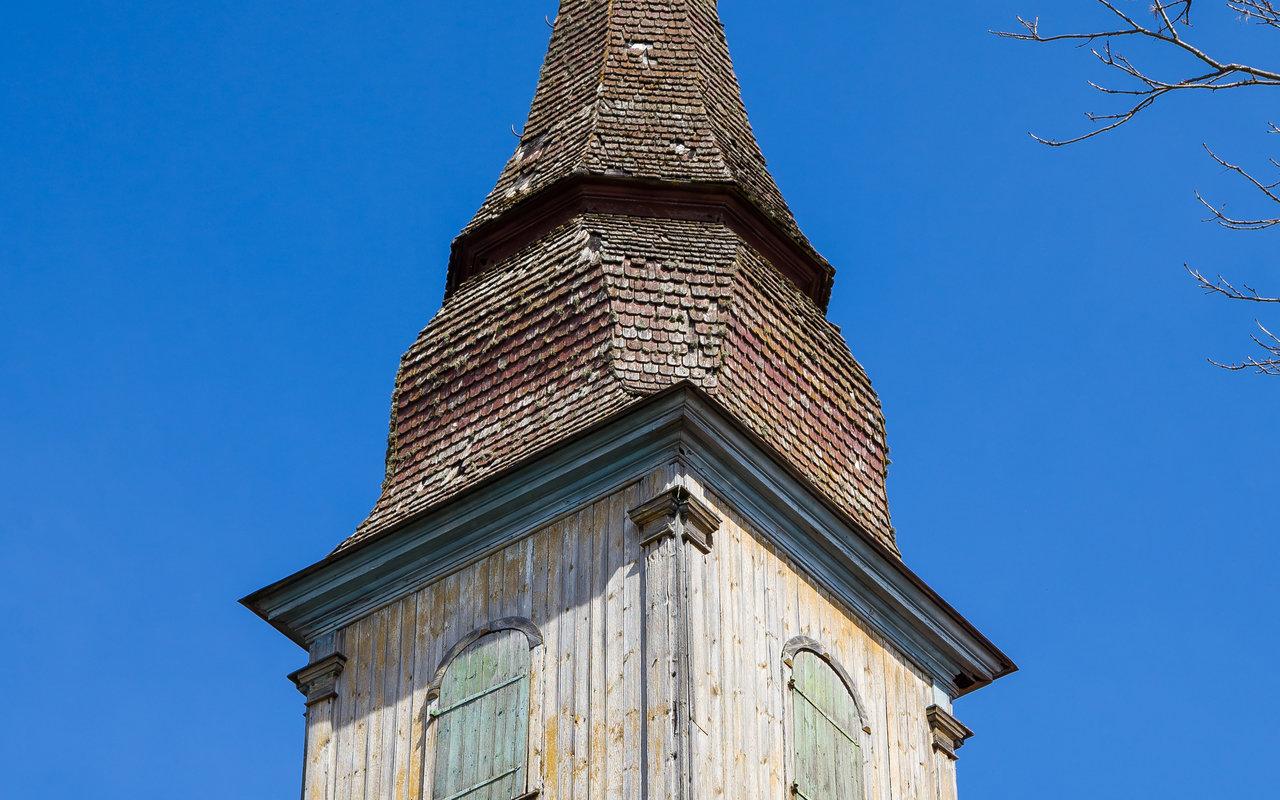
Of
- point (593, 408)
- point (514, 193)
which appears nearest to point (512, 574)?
point (593, 408)

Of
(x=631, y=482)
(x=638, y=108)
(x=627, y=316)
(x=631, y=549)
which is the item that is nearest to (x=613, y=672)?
(x=631, y=549)

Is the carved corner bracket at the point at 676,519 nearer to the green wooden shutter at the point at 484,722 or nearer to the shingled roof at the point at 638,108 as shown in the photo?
the green wooden shutter at the point at 484,722

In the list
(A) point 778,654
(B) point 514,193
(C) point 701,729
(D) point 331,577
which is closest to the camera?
(C) point 701,729

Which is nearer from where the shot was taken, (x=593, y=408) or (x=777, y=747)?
(x=777, y=747)

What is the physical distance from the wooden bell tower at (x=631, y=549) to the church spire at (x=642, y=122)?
7 centimetres

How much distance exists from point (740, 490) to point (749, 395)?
136cm

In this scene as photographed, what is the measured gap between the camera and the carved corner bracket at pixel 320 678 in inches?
874

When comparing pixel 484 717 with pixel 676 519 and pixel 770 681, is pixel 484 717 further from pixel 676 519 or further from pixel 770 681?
pixel 770 681

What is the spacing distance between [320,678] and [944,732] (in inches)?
210

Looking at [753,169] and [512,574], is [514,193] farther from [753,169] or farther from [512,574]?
[512,574]

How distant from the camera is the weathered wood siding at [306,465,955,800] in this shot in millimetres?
20016

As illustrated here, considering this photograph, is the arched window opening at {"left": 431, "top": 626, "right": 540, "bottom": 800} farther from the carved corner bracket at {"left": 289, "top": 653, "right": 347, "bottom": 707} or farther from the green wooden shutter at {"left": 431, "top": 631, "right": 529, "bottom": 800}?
the carved corner bracket at {"left": 289, "top": 653, "right": 347, "bottom": 707}

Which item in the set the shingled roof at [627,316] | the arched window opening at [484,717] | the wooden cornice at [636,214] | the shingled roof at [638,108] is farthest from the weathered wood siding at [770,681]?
the shingled roof at [638,108]

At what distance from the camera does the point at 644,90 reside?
2684 centimetres
